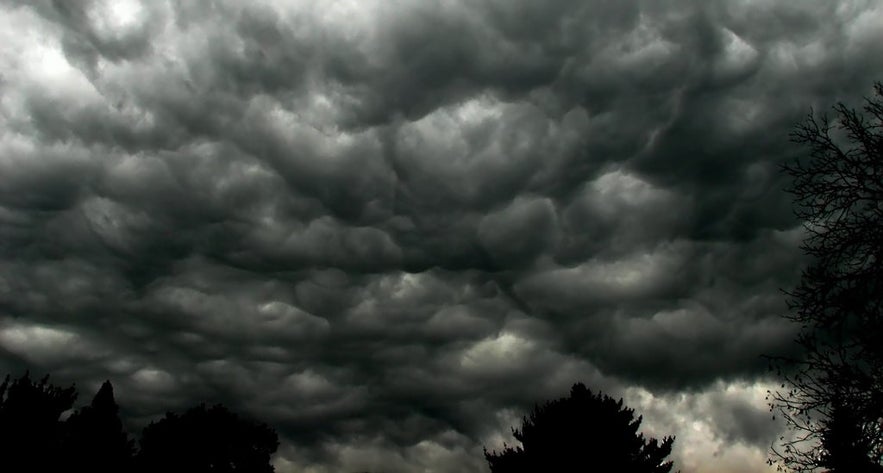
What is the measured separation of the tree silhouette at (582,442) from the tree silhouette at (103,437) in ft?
87.9

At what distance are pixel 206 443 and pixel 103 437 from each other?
31460mm

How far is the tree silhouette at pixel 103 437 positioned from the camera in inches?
1247

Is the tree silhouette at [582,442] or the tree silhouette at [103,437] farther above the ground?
the tree silhouette at [582,442]

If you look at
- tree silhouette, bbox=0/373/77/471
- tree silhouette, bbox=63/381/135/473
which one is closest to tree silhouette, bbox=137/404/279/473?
tree silhouette, bbox=63/381/135/473

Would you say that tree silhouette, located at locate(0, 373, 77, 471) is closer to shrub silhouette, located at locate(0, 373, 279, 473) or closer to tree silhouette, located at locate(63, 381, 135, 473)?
shrub silhouette, located at locate(0, 373, 279, 473)

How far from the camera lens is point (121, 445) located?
3472cm

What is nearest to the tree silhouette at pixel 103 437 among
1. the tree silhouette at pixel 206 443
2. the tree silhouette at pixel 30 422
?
the tree silhouette at pixel 30 422

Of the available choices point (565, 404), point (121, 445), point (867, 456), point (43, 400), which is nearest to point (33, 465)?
point (43, 400)

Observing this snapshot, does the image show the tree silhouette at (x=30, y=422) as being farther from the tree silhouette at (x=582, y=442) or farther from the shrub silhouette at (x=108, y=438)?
the tree silhouette at (x=582, y=442)

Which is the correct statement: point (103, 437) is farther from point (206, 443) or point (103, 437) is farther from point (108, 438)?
point (206, 443)

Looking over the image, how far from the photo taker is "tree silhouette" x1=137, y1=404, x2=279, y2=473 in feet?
196

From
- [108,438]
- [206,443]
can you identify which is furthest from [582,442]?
[206,443]

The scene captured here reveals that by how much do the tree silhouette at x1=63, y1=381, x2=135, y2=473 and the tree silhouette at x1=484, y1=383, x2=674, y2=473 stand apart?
2680 centimetres

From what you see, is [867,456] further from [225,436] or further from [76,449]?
[225,436]
